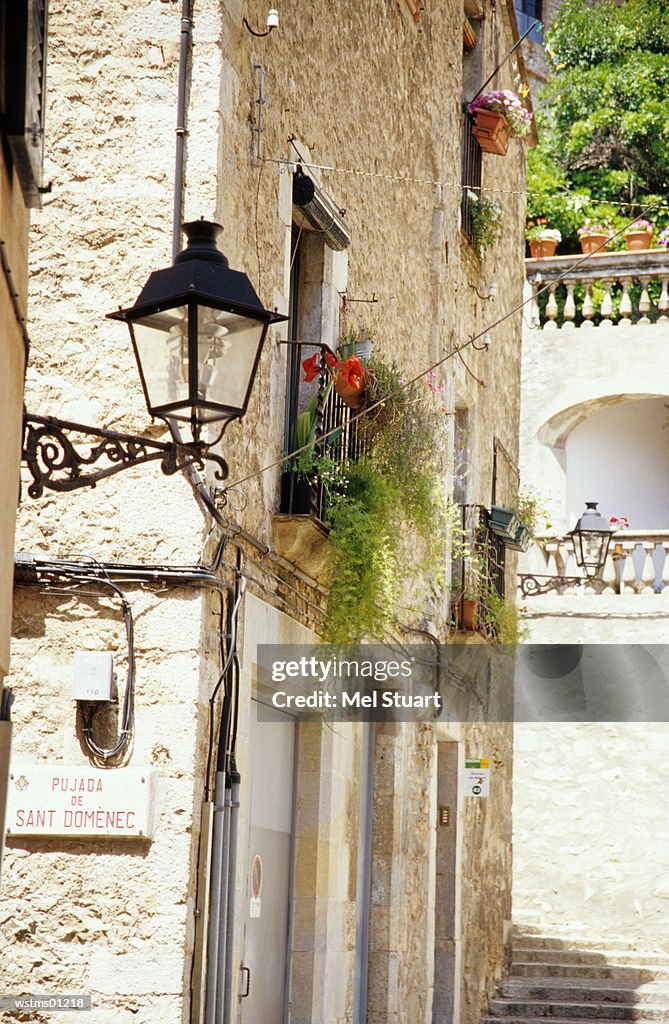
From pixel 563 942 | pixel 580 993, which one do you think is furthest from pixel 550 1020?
pixel 563 942

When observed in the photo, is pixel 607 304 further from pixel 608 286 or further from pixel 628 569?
pixel 628 569

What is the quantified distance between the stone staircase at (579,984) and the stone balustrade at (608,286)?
6.98 metres

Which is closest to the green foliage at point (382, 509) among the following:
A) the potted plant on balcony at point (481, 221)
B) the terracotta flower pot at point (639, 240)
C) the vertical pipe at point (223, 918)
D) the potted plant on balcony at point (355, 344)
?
the potted plant on balcony at point (355, 344)

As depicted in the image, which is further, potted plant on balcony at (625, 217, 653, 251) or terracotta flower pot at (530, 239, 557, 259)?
terracotta flower pot at (530, 239, 557, 259)

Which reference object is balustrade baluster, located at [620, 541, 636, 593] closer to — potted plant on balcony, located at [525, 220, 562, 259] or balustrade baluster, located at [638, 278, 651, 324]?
balustrade baluster, located at [638, 278, 651, 324]

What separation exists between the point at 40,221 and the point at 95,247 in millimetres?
273

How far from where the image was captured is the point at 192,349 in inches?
187

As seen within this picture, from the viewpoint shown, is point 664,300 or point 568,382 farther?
point 568,382

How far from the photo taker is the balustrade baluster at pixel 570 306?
17266 millimetres

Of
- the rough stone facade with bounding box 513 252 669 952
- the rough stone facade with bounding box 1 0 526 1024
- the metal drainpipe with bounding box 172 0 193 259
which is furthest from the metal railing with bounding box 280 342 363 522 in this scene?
the rough stone facade with bounding box 513 252 669 952

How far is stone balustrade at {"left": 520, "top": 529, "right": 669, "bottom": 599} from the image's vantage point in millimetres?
15750

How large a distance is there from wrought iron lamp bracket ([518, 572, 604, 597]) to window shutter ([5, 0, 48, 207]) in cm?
1095

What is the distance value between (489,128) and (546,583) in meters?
5.06

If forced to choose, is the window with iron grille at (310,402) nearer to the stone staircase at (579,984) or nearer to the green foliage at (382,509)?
the green foliage at (382,509)
